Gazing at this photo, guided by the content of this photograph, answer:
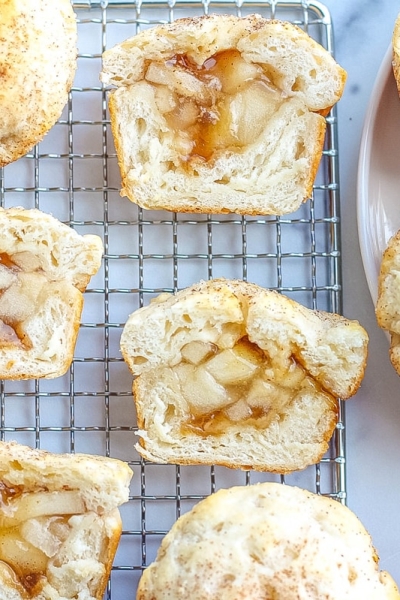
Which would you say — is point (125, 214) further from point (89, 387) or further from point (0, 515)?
point (0, 515)

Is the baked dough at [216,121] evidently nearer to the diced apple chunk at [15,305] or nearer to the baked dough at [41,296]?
the baked dough at [41,296]

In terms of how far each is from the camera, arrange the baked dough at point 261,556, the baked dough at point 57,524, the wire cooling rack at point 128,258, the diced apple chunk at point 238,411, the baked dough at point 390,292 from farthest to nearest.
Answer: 1. the wire cooling rack at point 128,258
2. the diced apple chunk at point 238,411
3. the baked dough at point 390,292
4. the baked dough at point 57,524
5. the baked dough at point 261,556

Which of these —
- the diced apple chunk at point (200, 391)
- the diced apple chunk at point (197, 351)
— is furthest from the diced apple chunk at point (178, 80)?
the diced apple chunk at point (200, 391)

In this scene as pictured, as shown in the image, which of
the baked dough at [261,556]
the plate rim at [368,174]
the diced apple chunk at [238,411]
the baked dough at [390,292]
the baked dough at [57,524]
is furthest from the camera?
the plate rim at [368,174]

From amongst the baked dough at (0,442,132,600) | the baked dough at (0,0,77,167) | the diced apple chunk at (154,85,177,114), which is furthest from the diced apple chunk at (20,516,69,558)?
the diced apple chunk at (154,85,177,114)

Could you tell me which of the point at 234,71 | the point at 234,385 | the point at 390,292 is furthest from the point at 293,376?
the point at 234,71

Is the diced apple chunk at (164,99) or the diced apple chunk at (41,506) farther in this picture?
the diced apple chunk at (164,99)
